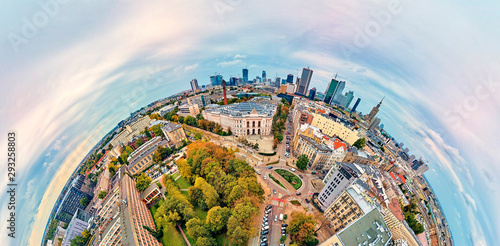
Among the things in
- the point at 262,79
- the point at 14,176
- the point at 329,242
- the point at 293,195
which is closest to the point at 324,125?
the point at 293,195

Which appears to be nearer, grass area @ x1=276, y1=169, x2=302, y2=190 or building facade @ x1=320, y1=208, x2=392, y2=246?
building facade @ x1=320, y1=208, x2=392, y2=246

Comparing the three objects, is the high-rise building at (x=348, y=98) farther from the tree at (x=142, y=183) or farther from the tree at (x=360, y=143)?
the tree at (x=142, y=183)

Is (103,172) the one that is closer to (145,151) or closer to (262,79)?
(145,151)

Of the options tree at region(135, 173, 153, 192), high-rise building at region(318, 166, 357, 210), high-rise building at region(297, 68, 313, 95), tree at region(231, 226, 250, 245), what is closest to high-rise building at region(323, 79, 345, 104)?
high-rise building at region(297, 68, 313, 95)

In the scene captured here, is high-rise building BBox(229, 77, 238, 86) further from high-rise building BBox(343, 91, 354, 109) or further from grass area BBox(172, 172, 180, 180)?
grass area BBox(172, 172, 180, 180)

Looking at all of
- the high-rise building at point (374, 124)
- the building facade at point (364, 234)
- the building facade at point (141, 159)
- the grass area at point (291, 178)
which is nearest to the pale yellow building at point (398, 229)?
the building facade at point (364, 234)

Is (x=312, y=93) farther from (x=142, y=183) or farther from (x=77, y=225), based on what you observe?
(x=77, y=225)
